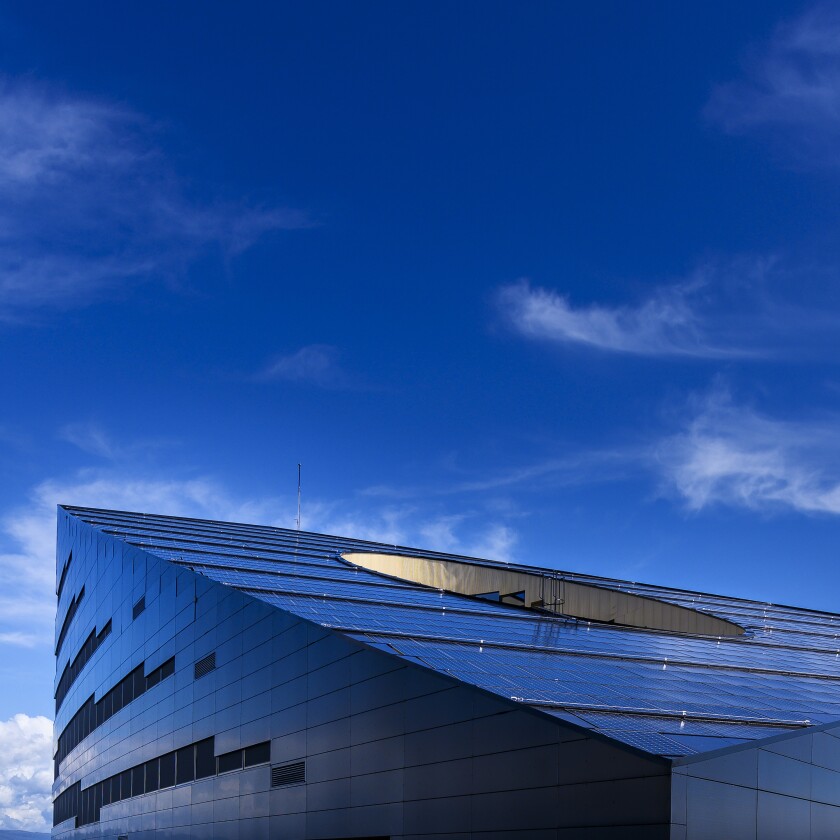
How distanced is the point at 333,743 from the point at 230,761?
723 cm

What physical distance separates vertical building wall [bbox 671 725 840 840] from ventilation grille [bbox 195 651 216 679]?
18263mm

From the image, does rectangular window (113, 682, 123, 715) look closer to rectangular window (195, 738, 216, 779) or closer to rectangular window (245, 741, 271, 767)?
rectangular window (195, 738, 216, 779)

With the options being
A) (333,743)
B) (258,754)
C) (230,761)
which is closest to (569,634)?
(333,743)

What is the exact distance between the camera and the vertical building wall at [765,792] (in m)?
12.7

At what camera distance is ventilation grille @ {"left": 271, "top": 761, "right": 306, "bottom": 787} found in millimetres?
22031

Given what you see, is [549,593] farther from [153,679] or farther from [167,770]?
[167,770]

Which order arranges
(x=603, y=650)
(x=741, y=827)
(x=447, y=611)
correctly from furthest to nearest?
(x=447, y=611), (x=603, y=650), (x=741, y=827)

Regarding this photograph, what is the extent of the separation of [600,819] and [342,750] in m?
8.18

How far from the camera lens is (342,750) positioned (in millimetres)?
20234

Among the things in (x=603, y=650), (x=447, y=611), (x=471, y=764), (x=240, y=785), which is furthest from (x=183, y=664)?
(x=471, y=764)

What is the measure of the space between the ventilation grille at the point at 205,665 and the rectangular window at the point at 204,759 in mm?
2013

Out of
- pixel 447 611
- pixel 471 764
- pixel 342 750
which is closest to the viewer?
pixel 471 764

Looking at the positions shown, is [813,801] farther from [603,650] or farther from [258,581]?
[258,581]

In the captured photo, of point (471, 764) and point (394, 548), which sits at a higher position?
point (394, 548)
